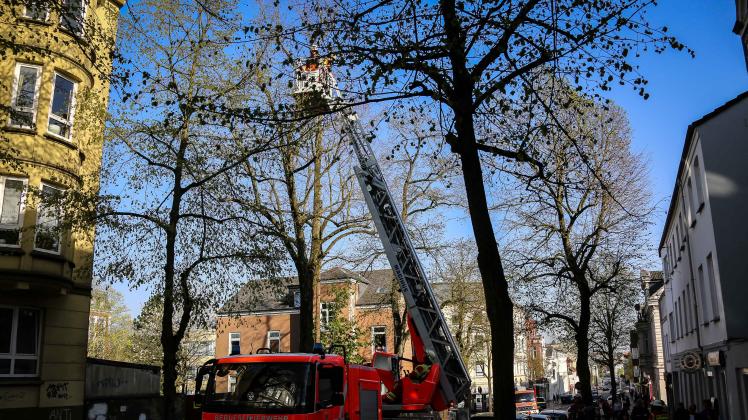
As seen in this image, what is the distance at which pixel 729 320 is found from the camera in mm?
16047

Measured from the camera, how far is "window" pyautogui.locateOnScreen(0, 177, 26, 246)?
A: 52.2 ft

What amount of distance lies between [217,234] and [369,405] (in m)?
7.28

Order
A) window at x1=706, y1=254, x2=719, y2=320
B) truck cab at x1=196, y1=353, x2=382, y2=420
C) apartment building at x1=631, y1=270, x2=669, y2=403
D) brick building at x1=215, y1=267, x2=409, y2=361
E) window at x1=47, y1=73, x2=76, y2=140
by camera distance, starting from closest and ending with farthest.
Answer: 1. truck cab at x1=196, y1=353, x2=382, y2=420
2. window at x1=47, y1=73, x2=76, y2=140
3. window at x1=706, y1=254, x2=719, y2=320
4. brick building at x1=215, y1=267, x2=409, y2=361
5. apartment building at x1=631, y1=270, x2=669, y2=403

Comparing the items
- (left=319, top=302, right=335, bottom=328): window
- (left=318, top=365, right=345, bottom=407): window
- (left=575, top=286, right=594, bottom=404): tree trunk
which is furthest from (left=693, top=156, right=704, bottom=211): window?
(left=319, top=302, right=335, bottom=328): window

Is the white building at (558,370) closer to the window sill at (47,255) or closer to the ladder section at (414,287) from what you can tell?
the ladder section at (414,287)

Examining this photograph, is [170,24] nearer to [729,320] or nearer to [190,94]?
[190,94]

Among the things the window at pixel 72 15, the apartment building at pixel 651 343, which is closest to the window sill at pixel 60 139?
the window at pixel 72 15

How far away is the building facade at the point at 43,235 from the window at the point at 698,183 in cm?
1687

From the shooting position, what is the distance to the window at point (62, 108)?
17344 mm

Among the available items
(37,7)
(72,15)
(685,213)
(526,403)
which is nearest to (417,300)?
(72,15)

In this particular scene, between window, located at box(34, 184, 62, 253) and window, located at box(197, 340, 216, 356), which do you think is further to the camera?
window, located at box(197, 340, 216, 356)

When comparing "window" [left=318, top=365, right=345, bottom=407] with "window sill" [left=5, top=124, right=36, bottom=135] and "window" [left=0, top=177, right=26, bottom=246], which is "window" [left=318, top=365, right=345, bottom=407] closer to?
"window" [left=0, top=177, right=26, bottom=246]

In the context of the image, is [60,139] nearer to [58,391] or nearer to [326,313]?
[58,391]

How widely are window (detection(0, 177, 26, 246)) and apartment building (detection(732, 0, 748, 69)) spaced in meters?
18.3
